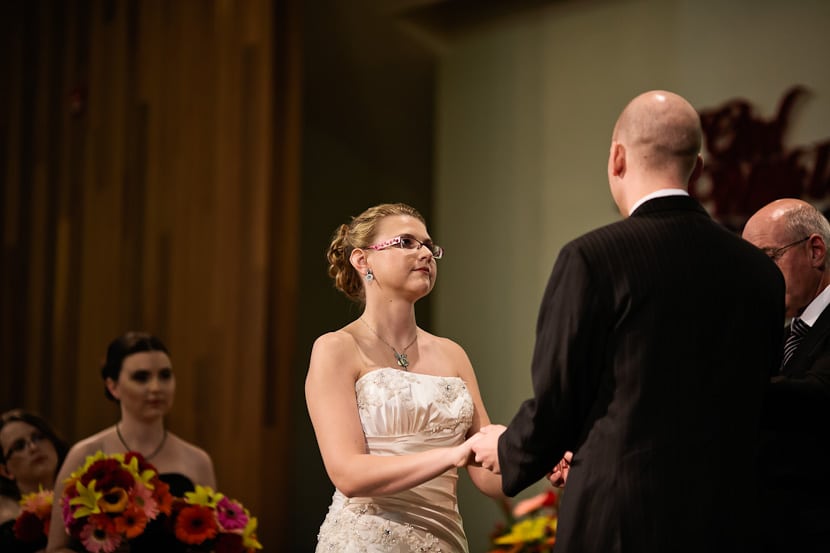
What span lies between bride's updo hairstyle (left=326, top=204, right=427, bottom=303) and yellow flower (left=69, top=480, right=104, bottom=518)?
1257mm

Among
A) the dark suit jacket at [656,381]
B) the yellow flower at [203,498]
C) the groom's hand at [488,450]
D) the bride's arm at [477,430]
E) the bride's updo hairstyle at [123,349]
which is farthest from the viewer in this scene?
the bride's updo hairstyle at [123,349]

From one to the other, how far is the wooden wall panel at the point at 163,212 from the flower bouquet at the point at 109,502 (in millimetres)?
1926

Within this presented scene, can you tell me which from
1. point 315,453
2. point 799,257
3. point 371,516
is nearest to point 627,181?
point 799,257

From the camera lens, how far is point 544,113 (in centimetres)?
620

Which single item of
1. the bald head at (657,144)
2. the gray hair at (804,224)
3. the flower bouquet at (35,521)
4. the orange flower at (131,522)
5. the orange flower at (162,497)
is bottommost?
the flower bouquet at (35,521)

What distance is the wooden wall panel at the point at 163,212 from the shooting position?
5.58 m

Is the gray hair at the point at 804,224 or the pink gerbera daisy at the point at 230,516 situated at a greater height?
the gray hair at the point at 804,224

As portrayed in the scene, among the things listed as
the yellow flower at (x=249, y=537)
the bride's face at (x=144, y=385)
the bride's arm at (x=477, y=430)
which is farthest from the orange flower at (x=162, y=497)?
the bride's arm at (x=477, y=430)

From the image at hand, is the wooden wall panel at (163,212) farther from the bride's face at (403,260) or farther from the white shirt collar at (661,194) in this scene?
the white shirt collar at (661,194)

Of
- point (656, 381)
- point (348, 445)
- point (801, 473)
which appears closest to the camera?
point (656, 381)

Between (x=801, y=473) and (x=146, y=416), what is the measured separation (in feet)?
8.88

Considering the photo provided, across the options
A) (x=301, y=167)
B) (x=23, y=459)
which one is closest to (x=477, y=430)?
(x=23, y=459)

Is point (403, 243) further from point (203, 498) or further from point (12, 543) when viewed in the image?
point (12, 543)

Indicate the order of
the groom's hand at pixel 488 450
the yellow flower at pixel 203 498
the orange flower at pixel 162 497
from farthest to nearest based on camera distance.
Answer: the yellow flower at pixel 203 498 → the orange flower at pixel 162 497 → the groom's hand at pixel 488 450
